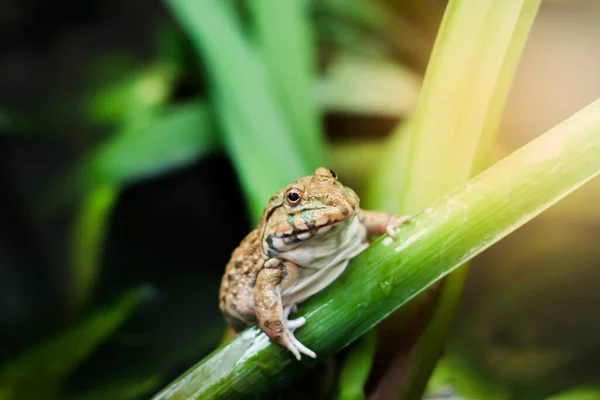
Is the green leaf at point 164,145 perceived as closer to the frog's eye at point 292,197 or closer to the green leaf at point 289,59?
the green leaf at point 289,59

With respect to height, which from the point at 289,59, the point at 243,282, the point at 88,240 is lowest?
the point at 88,240

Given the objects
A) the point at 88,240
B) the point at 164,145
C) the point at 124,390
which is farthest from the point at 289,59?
the point at 124,390

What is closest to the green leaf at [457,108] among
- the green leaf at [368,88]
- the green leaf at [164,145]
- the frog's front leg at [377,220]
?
the frog's front leg at [377,220]

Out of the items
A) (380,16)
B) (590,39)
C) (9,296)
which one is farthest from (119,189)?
(590,39)

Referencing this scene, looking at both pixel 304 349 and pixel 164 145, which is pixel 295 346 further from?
pixel 164 145

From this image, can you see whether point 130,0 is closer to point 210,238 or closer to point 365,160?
point 210,238

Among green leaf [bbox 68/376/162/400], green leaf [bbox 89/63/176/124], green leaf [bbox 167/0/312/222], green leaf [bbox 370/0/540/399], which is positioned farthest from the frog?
green leaf [bbox 89/63/176/124]

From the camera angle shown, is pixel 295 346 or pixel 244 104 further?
pixel 244 104

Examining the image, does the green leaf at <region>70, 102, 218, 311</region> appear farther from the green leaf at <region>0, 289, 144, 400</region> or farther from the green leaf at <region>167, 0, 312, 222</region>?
the green leaf at <region>0, 289, 144, 400</region>
